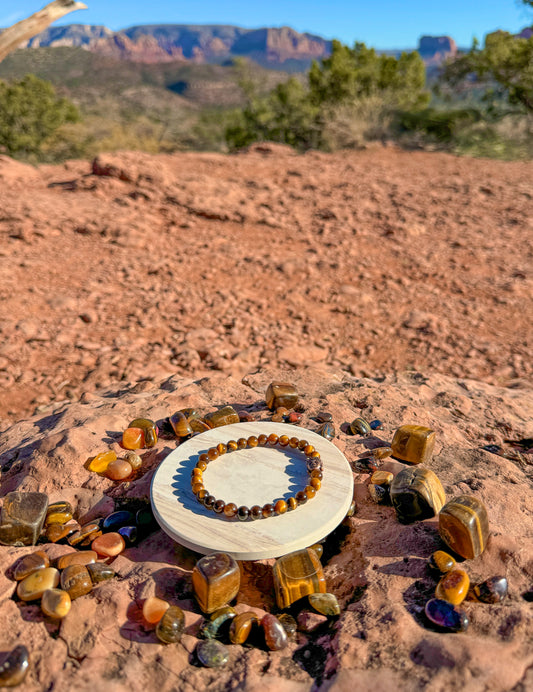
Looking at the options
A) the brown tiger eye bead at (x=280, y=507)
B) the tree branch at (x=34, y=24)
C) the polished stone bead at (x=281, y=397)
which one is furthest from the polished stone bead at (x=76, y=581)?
the tree branch at (x=34, y=24)

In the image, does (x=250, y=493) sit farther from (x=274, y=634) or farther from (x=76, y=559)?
(x=76, y=559)

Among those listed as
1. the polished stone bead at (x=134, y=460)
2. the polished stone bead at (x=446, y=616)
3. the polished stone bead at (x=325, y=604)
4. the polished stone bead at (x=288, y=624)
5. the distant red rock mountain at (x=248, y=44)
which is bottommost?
the polished stone bead at (x=288, y=624)

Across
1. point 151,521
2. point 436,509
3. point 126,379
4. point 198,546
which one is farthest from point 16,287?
point 436,509

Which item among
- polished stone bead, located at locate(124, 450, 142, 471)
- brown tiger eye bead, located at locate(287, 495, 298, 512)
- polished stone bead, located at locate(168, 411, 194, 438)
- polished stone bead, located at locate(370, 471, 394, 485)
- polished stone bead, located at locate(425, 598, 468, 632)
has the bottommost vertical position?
polished stone bead, located at locate(370, 471, 394, 485)

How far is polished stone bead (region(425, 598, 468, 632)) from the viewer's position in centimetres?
146

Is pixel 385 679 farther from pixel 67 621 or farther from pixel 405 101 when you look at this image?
pixel 405 101

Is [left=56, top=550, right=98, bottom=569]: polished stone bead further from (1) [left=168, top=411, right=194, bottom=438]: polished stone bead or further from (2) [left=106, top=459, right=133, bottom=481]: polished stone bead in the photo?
(1) [left=168, top=411, right=194, bottom=438]: polished stone bead

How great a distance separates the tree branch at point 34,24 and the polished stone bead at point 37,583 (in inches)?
101

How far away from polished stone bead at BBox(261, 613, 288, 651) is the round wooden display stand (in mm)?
257

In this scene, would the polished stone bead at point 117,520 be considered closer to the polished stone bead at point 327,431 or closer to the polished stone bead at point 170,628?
the polished stone bead at point 170,628

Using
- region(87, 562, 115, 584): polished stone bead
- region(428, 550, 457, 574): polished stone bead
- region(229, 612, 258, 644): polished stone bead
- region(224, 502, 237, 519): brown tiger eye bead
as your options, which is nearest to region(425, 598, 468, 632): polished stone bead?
region(428, 550, 457, 574): polished stone bead

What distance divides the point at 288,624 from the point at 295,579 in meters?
0.14

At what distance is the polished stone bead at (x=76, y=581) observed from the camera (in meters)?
1.63

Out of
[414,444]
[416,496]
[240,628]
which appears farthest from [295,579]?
[414,444]
